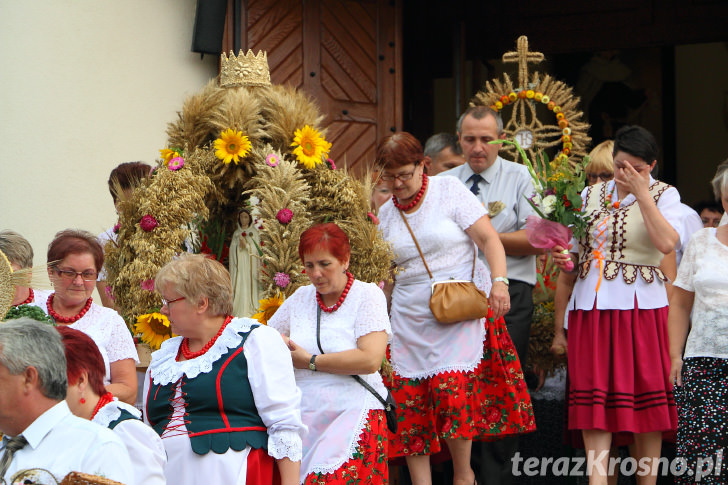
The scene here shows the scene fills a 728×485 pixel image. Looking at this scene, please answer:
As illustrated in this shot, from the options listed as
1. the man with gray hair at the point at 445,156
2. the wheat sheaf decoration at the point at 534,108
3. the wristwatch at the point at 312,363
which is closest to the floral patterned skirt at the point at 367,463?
the wristwatch at the point at 312,363

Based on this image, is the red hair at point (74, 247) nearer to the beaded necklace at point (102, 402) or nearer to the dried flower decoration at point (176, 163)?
the dried flower decoration at point (176, 163)

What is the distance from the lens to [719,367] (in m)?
4.87

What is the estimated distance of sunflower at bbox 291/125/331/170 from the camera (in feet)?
18.4

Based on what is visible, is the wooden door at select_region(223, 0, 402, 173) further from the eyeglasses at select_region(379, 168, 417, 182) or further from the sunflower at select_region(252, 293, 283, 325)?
the sunflower at select_region(252, 293, 283, 325)

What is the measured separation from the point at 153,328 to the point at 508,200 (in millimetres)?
2278

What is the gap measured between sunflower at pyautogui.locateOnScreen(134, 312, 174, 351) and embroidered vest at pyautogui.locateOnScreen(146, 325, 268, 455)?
1.45 meters

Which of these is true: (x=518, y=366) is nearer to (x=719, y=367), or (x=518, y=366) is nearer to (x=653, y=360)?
(x=653, y=360)

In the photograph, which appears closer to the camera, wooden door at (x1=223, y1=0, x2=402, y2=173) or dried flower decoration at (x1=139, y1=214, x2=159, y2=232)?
dried flower decoration at (x1=139, y1=214, x2=159, y2=232)

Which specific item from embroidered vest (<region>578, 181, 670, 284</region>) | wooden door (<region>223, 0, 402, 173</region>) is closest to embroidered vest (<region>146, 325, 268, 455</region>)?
embroidered vest (<region>578, 181, 670, 284</region>)

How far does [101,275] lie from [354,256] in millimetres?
1554

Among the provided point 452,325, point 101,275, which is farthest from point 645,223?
point 101,275

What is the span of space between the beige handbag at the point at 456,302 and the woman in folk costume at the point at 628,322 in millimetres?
600

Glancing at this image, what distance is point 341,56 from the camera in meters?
8.70

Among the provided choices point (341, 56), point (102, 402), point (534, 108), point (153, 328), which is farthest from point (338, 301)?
point (341, 56)
